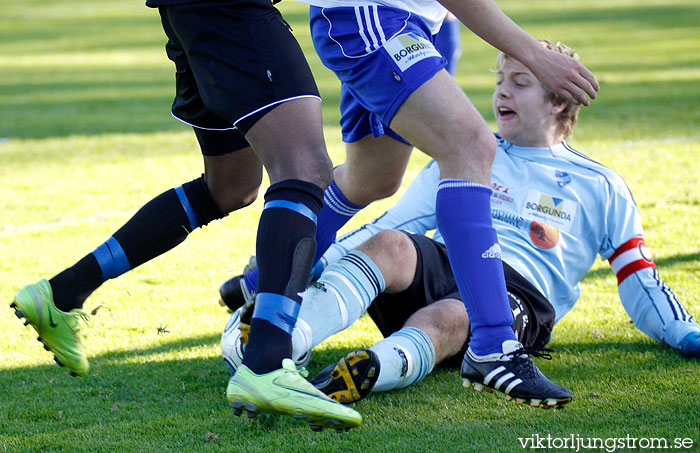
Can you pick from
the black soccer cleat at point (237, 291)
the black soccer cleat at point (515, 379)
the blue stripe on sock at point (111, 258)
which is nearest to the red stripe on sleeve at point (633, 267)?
the black soccer cleat at point (515, 379)

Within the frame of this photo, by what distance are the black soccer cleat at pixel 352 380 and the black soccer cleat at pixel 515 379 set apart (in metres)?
0.28

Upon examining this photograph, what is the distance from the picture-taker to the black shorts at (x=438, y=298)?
122 inches

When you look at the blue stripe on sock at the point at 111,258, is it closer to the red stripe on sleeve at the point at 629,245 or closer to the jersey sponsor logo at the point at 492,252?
the jersey sponsor logo at the point at 492,252

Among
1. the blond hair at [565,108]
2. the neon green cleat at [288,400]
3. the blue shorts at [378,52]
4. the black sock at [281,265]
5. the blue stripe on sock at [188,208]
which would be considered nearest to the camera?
the neon green cleat at [288,400]

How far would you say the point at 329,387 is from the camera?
2.58 m

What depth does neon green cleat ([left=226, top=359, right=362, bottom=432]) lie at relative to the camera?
7.18ft

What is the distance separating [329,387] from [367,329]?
1.06m

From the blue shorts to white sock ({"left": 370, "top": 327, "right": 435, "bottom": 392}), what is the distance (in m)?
A: 0.68

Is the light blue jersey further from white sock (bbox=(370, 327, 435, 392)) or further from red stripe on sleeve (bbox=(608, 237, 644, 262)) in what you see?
white sock (bbox=(370, 327, 435, 392))

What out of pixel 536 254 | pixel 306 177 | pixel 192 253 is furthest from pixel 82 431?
pixel 192 253

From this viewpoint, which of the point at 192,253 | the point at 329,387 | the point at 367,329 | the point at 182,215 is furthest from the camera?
the point at 192,253

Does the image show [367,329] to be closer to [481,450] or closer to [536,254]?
[536,254]

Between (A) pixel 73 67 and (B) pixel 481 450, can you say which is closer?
(B) pixel 481 450

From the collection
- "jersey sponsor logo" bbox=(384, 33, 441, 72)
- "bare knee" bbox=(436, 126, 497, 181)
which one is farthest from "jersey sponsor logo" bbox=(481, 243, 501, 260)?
"jersey sponsor logo" bbox=(384, 33, 441, 72)
